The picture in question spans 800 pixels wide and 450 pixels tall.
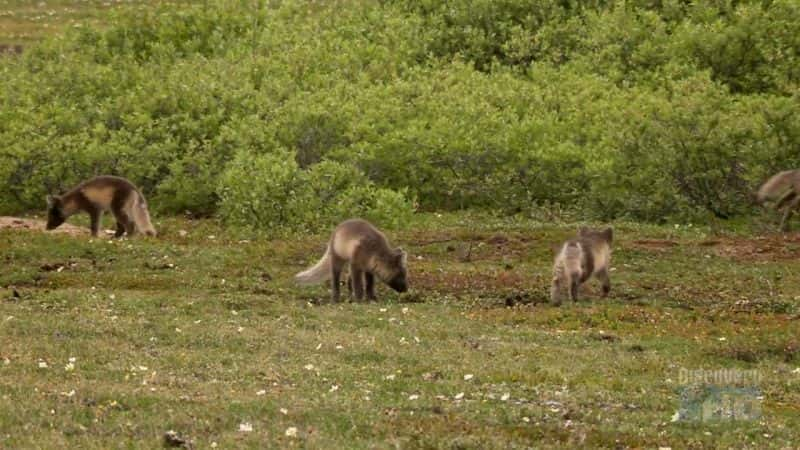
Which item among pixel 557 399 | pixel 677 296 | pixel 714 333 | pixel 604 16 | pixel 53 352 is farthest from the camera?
pixel 604 16

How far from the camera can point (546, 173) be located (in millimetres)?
37656

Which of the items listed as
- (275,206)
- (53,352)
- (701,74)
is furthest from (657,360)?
(701,74)

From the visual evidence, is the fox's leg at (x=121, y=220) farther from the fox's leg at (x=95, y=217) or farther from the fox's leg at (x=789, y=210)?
the fox's leg at (x=789, y=210)

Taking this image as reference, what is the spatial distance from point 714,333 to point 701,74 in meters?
20.6

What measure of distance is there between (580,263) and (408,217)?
10.7 m

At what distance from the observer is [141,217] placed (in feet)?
101

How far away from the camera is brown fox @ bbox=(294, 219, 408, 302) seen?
935 inches

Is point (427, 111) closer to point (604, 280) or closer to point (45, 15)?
point (604, 280)

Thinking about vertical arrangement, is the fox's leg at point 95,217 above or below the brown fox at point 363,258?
below

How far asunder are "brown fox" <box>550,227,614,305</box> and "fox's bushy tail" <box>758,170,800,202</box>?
10.0 m

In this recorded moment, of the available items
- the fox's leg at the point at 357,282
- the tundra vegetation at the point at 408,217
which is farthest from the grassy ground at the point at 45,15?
the fox's leg at the point at 357,282

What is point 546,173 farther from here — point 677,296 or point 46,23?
point 46,23

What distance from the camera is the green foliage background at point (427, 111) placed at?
36.5 m

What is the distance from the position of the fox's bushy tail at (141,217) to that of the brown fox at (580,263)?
10183mm
